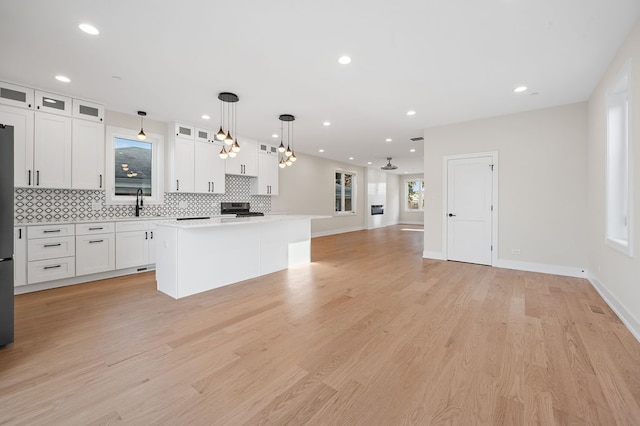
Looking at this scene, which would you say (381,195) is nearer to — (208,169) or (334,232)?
(334,232)

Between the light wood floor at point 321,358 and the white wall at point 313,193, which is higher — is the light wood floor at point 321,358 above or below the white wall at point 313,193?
below

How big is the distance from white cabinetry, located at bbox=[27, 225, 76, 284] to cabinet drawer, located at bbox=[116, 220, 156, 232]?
61cm

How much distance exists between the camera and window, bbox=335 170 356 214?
10797mm

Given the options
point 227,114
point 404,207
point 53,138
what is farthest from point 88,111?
point 404,207

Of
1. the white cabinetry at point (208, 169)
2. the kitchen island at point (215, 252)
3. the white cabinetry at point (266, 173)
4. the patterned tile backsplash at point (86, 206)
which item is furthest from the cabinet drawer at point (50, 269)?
the white cabinetry at point (266, 173)

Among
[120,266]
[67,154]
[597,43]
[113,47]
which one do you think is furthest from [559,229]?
[67,154]

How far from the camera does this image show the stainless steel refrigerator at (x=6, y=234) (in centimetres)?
225

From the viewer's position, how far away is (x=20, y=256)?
3.63 m

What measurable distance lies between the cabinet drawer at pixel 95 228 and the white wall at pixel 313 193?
4.06 metres

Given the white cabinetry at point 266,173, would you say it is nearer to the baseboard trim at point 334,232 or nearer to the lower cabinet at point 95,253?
the baseboard trim at point 334,232

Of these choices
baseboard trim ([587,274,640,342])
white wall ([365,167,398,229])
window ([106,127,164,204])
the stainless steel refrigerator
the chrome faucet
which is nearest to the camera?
the stainless steel refrigerator

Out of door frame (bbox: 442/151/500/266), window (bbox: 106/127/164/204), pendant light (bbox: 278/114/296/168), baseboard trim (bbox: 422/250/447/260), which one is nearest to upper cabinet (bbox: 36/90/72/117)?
window (bbox: 106/127/164/204)

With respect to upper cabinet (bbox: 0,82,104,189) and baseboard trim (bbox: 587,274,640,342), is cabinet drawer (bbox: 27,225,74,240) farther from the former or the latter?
baseboard trim (bbox: 587,274,640,342)

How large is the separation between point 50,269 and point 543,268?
7.76 meters
